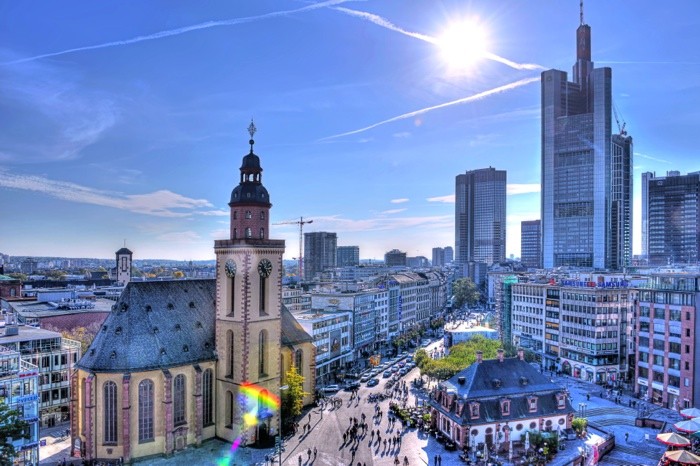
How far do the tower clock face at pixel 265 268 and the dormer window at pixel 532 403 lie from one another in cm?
3728

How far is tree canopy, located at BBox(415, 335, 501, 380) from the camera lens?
80.7 meters

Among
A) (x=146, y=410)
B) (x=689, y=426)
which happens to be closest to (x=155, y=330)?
(x=146, y=410)

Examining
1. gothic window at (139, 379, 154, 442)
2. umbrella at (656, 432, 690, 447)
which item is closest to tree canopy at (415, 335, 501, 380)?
umbrella at (656, 432, 690, 447)

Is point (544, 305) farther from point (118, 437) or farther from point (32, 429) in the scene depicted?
point (32, 429)

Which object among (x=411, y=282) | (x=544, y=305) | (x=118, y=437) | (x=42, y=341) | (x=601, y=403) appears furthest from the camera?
(x=411, y=282)

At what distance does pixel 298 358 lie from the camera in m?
77.0

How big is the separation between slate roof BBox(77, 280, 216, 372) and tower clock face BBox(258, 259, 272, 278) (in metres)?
9.71

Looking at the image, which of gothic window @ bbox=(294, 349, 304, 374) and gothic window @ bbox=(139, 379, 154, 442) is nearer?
gothic window @ bbox=(139, 379, 154, 442)

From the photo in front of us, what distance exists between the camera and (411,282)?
6560 inches

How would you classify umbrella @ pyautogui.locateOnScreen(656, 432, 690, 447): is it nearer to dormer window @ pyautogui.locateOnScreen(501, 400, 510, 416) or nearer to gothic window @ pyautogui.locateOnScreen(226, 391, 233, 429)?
dormer window @ pyautogui.locateOnScreen(501, 400, 510, 416)

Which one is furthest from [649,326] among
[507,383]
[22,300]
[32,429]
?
[22,300]

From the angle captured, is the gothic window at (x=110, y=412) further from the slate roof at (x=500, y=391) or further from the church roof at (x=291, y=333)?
the slate roof at (x=500, y=391)

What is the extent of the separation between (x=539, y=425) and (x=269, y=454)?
34.6 metres

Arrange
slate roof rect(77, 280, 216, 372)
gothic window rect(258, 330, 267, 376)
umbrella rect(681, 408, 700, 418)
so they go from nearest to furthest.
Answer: slate roof rect(77, 280, 216, 372), gothic window rect(258, 330, 267, 376), umbrella rect(681, 408, 700, 418)
